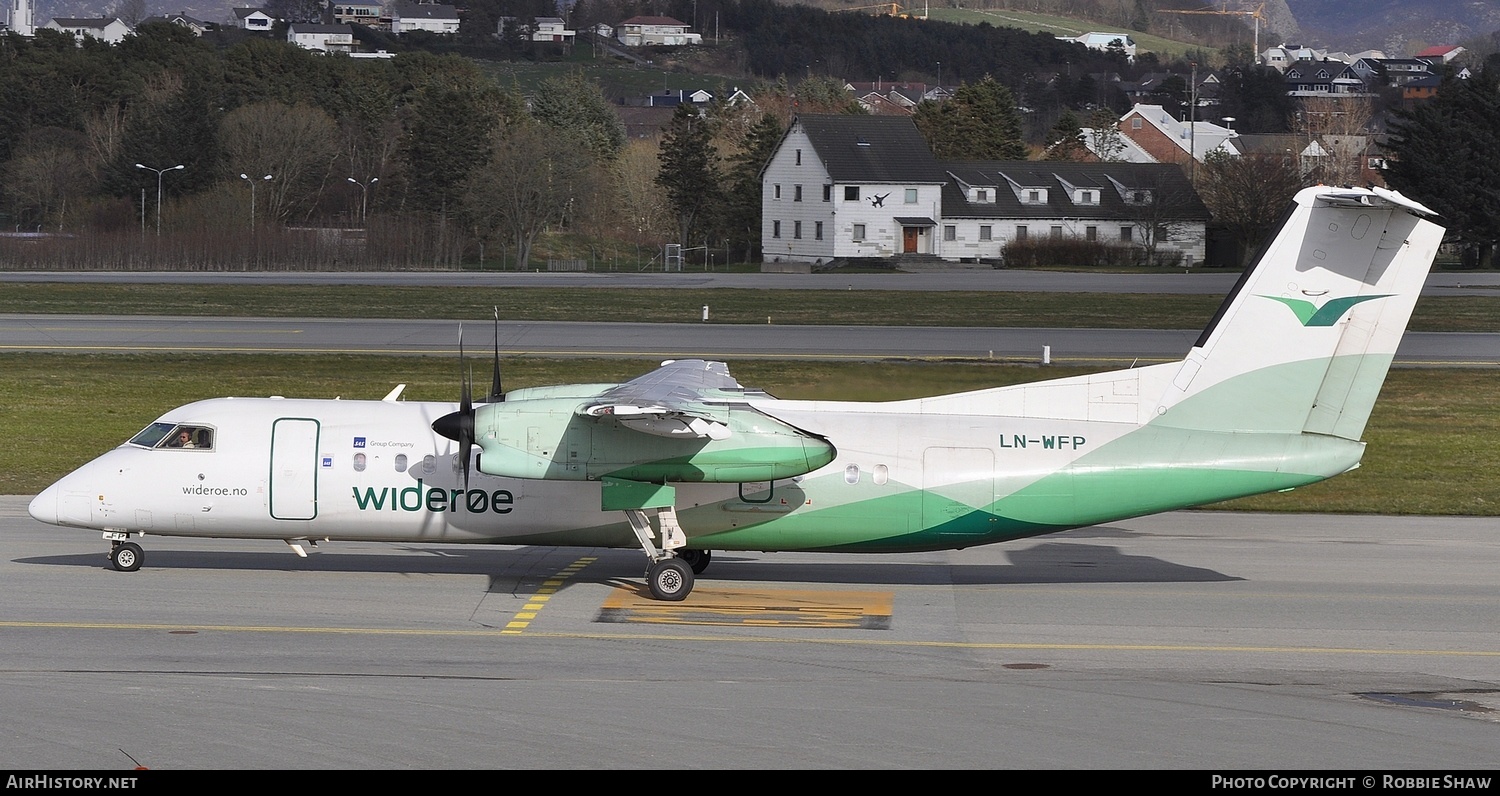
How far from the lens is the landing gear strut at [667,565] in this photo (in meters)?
18.2

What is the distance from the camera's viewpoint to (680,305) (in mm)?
63531

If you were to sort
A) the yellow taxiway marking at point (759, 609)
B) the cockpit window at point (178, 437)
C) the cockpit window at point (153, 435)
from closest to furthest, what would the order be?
the yellow taxiway marking at point (759, 609), the cockpit window at point (178, 437), the cockpit window at point (153, 435)

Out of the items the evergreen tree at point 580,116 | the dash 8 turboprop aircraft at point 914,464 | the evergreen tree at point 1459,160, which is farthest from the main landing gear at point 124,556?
the evergreen tree at point 580,116

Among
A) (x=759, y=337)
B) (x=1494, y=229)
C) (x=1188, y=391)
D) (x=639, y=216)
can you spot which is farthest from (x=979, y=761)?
(x=639, y=216)

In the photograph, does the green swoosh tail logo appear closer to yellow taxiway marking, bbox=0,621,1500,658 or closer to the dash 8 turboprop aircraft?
the dash 8 turboprop aircraft

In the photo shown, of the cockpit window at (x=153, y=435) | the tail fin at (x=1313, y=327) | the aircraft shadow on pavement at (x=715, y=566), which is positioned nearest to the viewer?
the tail fin at (x=1313, y=327)

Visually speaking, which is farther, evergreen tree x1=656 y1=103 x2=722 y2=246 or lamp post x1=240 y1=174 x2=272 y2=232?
evergreen tree x1=656 y1=103 x2=722 y2=246

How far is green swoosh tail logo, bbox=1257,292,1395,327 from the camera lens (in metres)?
18.0

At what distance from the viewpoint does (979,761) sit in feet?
38.6

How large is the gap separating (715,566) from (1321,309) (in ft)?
28.7

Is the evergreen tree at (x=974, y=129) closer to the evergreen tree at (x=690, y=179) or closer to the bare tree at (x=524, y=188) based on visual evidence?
the evergreen tree at (x=690, y=179)

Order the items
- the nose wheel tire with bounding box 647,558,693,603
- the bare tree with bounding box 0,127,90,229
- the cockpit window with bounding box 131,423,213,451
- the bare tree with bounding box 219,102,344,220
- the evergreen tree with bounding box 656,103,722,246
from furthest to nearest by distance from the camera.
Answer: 1. the bare tree with bounding box 0,127,90,229
2. the evergreen tree with bounding box 656,103,722,246
3. the bare tree with bounding box 219,102,344,220
4. the cockpit window with bounding box 131,423,213,451
5. the nose wheel tire with bounding box 647,558,693,603

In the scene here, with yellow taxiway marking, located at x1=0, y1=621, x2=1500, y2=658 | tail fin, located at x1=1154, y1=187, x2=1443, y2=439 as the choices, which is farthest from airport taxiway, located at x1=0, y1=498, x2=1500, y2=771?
tail fin, located at x1=1154, y1=187, x2=1443, y2=439

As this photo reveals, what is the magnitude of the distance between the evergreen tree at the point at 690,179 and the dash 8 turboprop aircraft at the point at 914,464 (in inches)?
3479
